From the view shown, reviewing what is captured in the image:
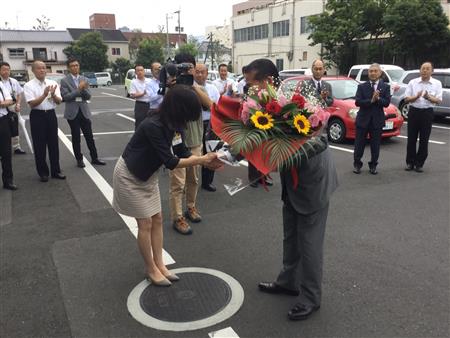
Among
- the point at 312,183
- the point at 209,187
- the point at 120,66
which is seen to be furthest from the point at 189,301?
the point at 120,66

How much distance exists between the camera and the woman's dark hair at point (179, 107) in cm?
297

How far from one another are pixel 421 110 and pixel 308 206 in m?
5.25

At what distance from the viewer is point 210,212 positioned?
529cm

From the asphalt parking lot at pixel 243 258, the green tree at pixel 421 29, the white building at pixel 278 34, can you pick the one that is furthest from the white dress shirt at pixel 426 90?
the white building at pixel 278 34

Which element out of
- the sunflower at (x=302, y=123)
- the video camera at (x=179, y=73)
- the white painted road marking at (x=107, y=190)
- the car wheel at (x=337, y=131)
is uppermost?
the video camera at (x=179, y=73)

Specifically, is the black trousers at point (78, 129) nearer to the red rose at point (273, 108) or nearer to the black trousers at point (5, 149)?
the black trousers at point (5, 149)

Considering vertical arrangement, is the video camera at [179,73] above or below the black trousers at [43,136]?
above

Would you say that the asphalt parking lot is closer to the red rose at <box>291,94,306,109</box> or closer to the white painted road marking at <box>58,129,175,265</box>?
the white painted road marking at <box>58,129,175,265</box>

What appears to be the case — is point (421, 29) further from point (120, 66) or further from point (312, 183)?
point (120, 66)

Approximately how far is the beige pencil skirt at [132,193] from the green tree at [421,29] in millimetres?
23562

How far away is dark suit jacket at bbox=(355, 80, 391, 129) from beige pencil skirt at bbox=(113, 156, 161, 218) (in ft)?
15.7

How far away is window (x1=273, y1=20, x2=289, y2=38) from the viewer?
41.9m

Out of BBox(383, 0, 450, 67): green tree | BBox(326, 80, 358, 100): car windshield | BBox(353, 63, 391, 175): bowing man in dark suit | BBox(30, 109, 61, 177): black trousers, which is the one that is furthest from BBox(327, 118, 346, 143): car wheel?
BBox(383, 0, 450, 67): green tree

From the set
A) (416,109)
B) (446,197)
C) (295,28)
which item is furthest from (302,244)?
(295,28)
